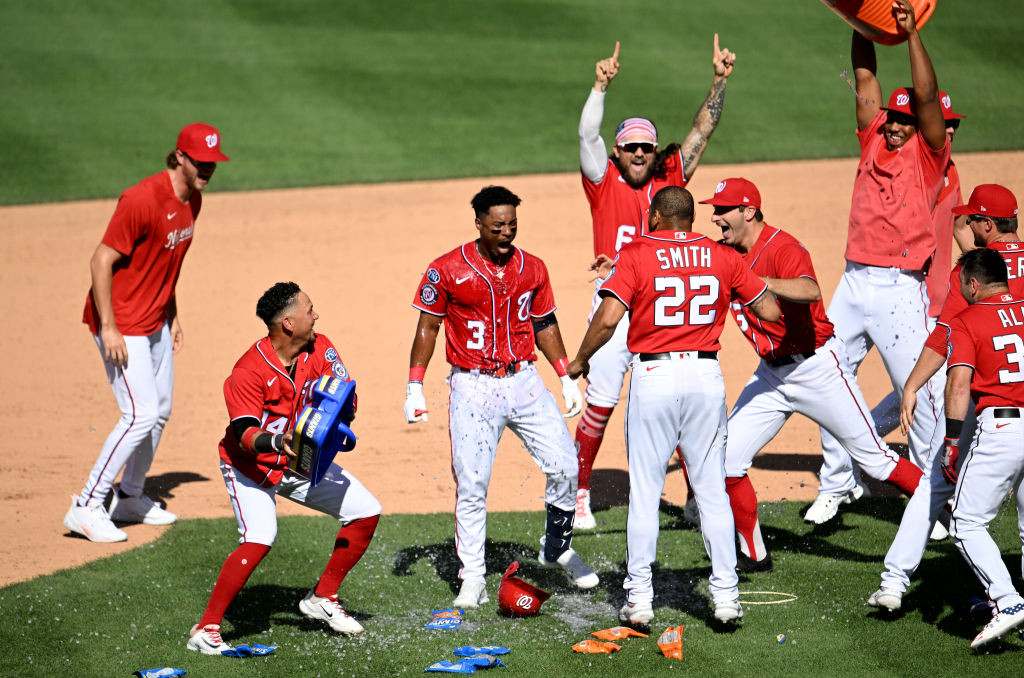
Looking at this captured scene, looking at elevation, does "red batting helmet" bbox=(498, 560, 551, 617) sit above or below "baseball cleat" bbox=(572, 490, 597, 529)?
below

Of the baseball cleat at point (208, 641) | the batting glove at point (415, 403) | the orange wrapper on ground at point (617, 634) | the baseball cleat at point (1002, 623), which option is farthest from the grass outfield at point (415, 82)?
the baseball cleat at point (1002, 623)

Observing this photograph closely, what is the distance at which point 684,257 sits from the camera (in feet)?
19.2

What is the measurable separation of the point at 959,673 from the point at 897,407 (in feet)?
9.47

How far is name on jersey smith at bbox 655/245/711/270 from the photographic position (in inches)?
230

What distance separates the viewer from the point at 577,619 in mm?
6250

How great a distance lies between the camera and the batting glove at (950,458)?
5.70m

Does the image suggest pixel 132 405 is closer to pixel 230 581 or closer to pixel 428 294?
pixel 230 581

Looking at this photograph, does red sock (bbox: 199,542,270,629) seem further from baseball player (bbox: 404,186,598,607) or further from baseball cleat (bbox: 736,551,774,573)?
baseball cleat (bbox: 736,551,774,573)

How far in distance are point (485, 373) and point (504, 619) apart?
1388mm

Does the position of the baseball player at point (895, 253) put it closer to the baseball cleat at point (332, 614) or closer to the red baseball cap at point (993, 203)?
the red baseball cap at point (993, 203)

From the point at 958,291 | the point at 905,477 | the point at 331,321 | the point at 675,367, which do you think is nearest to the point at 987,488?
the point at 905,477

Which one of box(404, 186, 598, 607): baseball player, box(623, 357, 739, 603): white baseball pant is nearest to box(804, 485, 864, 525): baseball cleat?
box(623, 357, 739, 603): white baseball pant

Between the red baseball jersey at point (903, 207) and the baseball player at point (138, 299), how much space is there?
14.4ft

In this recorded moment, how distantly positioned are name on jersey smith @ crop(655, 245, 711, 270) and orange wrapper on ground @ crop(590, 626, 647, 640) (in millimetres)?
1916
